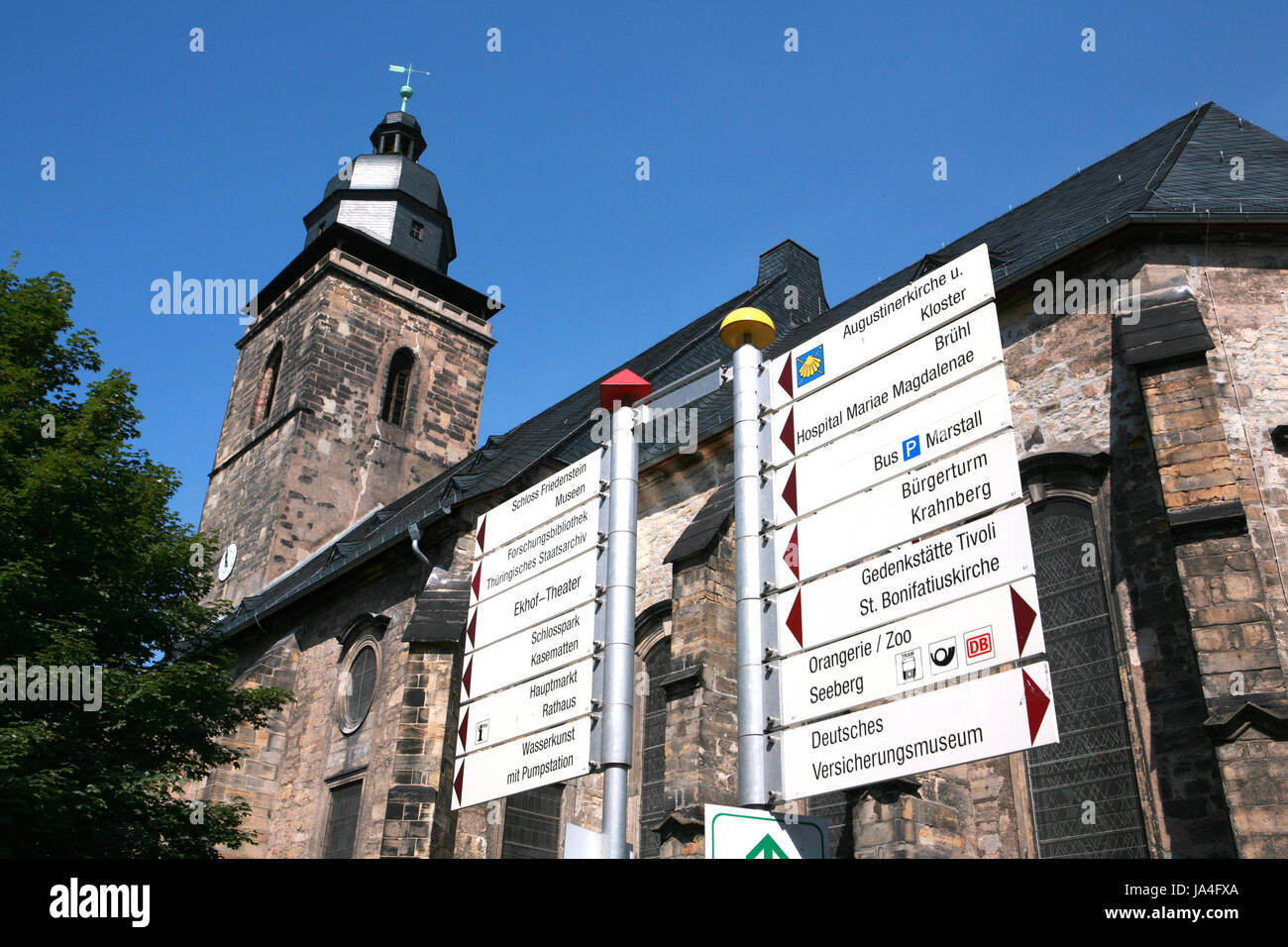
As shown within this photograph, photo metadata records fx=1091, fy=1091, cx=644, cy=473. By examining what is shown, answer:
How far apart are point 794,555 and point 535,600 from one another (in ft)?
5.07

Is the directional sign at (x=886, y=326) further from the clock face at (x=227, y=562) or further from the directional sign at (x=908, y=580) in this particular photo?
the clock face at (x=227, y=562)

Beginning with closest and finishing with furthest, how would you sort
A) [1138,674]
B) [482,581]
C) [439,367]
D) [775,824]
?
[775,824] → [482,581] → [1138,674] → [439,367]

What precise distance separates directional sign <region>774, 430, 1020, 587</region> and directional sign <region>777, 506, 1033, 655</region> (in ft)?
0.17

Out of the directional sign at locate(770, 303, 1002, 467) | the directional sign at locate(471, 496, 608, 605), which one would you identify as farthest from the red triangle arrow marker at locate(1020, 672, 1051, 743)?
the directional sign at locate(471, 496, 608, 605)

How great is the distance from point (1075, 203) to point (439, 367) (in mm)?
19747

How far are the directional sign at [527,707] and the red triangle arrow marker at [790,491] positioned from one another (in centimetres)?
108

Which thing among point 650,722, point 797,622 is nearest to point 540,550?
point 797,622

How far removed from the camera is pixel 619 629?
4.48m

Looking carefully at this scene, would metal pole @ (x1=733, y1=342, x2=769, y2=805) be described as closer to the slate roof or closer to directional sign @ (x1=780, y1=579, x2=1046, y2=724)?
directional sign @ (x1=780, y1=579, x2=1046, y2=724)

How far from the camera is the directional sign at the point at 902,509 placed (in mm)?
3570

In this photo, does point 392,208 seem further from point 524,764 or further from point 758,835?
point 758,835
